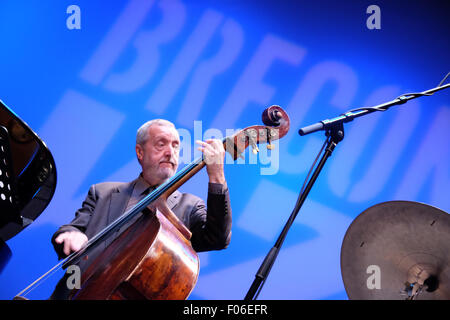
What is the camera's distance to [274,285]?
251 centimetres

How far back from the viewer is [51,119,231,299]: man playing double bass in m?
1.74

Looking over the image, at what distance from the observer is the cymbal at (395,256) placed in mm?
1519

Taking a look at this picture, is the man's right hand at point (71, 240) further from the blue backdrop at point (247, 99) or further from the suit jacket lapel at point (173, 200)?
the blue backdrop at point (247, 99)

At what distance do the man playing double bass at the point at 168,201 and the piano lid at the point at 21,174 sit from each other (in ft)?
0.64

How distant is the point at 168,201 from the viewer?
200 cm

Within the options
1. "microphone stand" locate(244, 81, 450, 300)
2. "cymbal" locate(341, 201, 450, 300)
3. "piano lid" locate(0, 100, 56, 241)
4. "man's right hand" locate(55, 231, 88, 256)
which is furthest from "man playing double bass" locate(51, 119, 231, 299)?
"cymbal" locate(341, 201, 450, 300)

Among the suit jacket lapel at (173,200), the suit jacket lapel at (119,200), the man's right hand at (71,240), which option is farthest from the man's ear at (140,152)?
the man's right hand at (71,240)

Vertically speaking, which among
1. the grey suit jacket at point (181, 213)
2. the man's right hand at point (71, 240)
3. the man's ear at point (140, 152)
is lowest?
the man's right hand at point (71, 240)

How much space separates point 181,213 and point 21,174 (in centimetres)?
78
